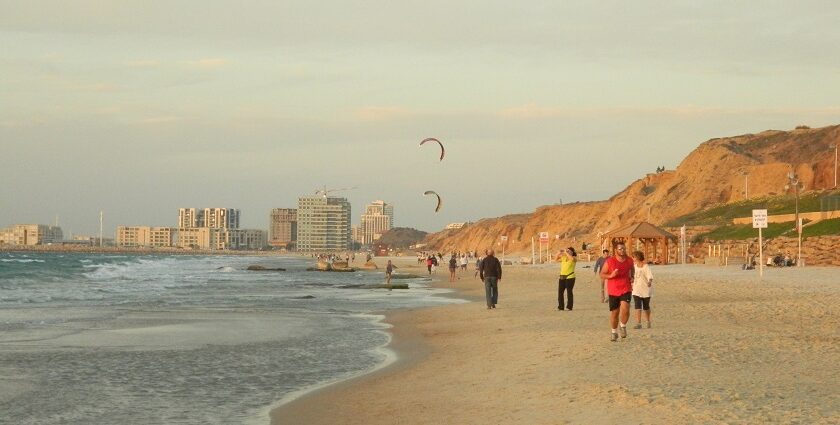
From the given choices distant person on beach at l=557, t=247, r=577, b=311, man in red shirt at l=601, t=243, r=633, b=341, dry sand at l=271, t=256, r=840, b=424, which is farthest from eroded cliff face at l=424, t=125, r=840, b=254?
man in red shirt at l=601, t=243, r=633, b=341

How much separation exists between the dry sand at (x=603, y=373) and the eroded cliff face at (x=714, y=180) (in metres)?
72.6

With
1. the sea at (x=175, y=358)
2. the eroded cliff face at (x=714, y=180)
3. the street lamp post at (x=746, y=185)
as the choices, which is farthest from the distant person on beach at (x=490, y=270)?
the street lamp post at (x=746, y=185)

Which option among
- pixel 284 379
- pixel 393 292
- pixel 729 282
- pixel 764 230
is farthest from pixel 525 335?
pixel 764 230

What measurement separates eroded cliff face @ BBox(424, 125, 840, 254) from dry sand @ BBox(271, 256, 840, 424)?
238 feet

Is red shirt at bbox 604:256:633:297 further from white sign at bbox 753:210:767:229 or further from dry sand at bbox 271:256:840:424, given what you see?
white sign at bbox 753:210:767:229

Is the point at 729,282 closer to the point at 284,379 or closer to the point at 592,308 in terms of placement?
the point at 592,308

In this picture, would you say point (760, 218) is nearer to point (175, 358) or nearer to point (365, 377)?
point (365, 377)


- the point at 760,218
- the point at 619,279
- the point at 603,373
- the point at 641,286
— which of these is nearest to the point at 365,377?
the point at 603,373

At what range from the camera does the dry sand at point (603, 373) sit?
8945 mm

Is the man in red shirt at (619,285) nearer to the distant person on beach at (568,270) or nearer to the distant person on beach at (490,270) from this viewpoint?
the distant person on beach at (568,270)

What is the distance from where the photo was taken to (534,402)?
31.9 feet

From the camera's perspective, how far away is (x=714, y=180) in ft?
335

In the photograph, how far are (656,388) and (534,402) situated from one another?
1.32m

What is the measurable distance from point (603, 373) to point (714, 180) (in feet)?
314
